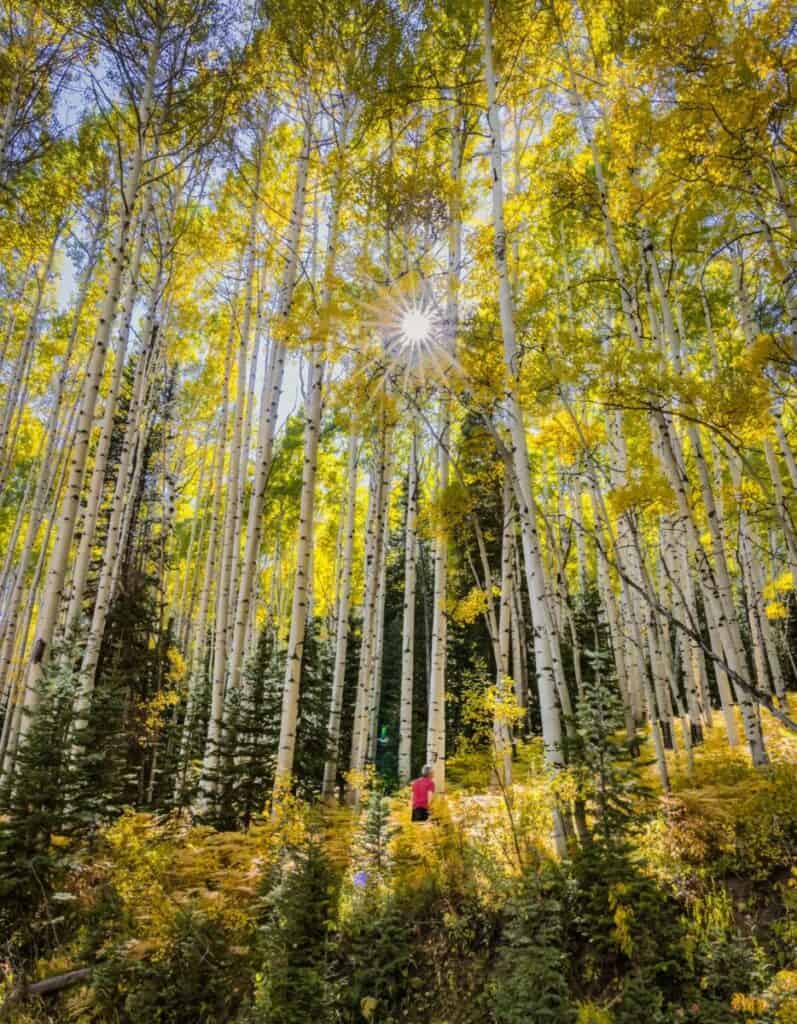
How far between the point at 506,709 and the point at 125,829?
3.42m

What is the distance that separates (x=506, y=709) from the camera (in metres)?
5.12

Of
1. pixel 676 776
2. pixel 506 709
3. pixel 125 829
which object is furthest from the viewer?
pixel 676 776

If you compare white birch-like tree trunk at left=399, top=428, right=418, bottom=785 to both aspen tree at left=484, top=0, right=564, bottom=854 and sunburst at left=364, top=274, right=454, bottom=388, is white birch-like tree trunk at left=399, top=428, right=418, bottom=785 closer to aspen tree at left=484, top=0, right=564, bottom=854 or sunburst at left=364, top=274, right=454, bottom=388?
sunburst at left=364, top=274, right=454, bottom=388

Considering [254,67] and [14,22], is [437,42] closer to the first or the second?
[254,67]

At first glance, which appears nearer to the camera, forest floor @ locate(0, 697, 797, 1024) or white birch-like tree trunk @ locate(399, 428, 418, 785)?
forest floor @ locate(0, 697, 797, 1024)

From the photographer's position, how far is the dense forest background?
12.4ft

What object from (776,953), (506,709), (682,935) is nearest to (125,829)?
(506,709)

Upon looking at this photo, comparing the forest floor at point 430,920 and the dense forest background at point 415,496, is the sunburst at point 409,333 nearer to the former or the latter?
the dense forest background at point 415,496

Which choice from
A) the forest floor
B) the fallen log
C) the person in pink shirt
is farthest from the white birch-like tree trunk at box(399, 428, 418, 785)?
the fallen log

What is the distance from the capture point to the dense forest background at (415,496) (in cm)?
379

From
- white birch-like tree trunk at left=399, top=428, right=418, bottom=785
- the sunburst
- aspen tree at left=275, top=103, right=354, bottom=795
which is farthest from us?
white birch-like tree trunk at left=399, top=428, right=418, bottom=785

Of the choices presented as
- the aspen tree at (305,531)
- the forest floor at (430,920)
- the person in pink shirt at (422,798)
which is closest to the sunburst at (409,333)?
the aspen tree at (305,531)

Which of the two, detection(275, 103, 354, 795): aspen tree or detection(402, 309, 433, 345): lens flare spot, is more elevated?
detection(402, 309, 433, 345): lens flare spot

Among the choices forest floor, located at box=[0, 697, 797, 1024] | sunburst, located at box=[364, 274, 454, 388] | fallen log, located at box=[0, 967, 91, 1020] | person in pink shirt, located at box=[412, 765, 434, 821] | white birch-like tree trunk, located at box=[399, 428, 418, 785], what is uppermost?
sunburst, located at box=[364, 274, 454, 388]
